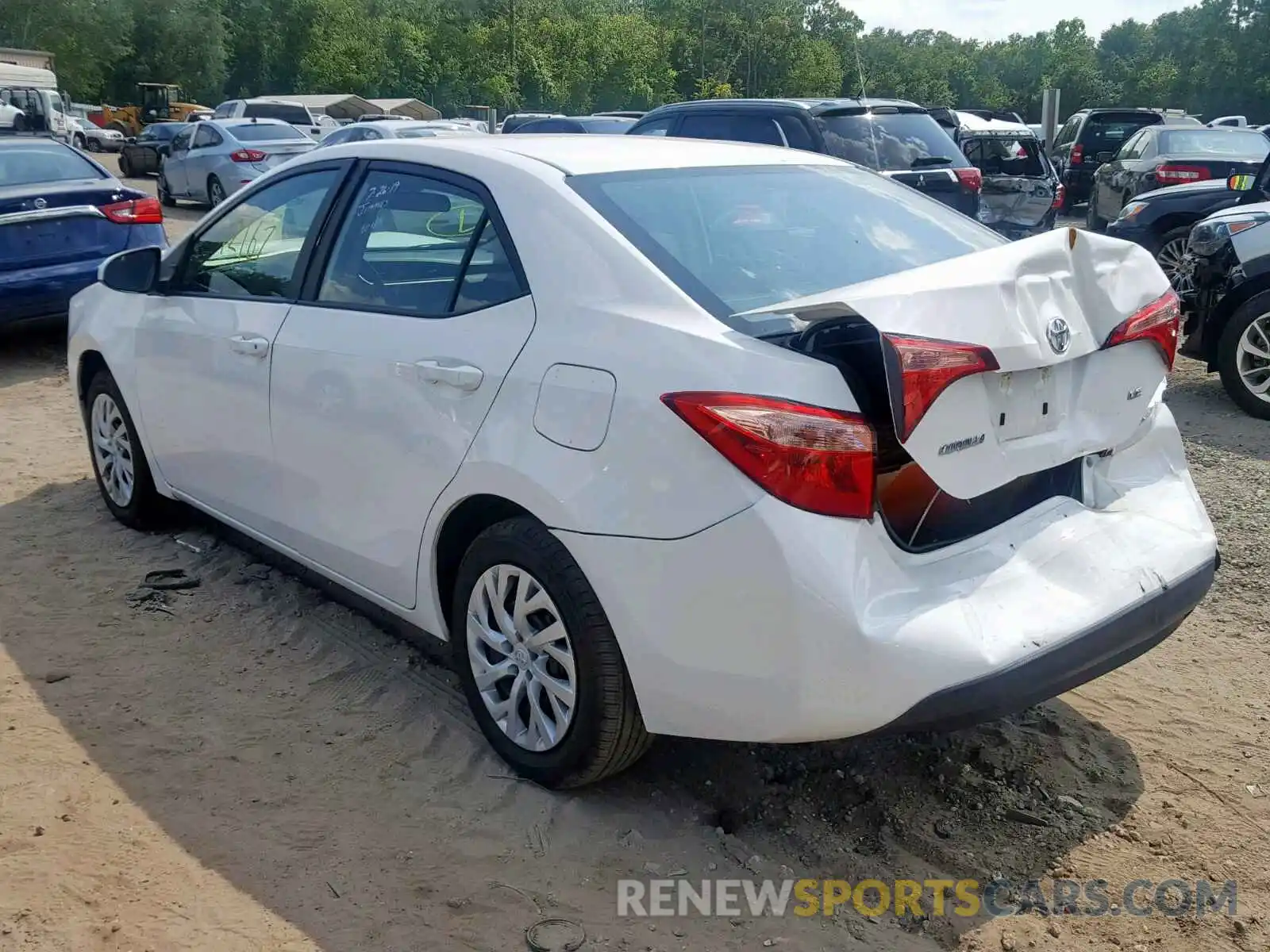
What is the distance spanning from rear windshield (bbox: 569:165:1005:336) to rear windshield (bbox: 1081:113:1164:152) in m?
19.4

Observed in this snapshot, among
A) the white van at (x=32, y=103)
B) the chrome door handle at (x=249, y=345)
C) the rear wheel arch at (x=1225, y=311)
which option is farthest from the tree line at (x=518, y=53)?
the chrome door handle at (x=249, y=345)

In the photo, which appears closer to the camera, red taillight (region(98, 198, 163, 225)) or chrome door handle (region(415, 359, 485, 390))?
chrome door handle (region(415, 359, 485, 390))

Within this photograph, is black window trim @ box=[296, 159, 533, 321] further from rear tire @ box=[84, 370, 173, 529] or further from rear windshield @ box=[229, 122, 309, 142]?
rear windshield @ box=[229, 122, 309, 142]

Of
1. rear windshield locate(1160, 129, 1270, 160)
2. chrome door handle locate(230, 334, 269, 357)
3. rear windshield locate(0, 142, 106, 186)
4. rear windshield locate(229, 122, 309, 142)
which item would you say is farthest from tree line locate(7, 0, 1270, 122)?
chrome door handle locate(230, 334, 269, 357)

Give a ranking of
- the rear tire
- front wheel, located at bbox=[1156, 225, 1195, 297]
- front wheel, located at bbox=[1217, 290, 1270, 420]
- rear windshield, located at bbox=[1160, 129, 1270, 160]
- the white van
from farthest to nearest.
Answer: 1. the white van
2. rear windshield, located at bbox=[1160, 129, 1270, 160]
3. front wheel, located at bbox=[1156, 225, 1195, 297]
4. front wheel, located at bbox=[1217, 290, 1270, 420]
5. the rear tire

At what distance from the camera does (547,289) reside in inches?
118

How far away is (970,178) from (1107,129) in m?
13.3

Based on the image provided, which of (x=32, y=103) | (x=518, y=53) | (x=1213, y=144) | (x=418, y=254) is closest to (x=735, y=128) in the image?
(x=418, y=254)

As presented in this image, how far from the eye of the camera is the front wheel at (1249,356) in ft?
22.9

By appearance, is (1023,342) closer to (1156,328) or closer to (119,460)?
(1156,328)

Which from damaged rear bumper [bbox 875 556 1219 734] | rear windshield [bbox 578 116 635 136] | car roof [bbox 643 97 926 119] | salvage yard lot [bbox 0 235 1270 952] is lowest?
salvage yard lot [bbox 0 235 1270 952]

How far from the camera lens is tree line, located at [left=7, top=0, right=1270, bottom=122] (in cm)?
5922

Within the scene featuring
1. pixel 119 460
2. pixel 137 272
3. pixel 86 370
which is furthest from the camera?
pixel 86 370

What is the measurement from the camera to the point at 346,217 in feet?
12.3
